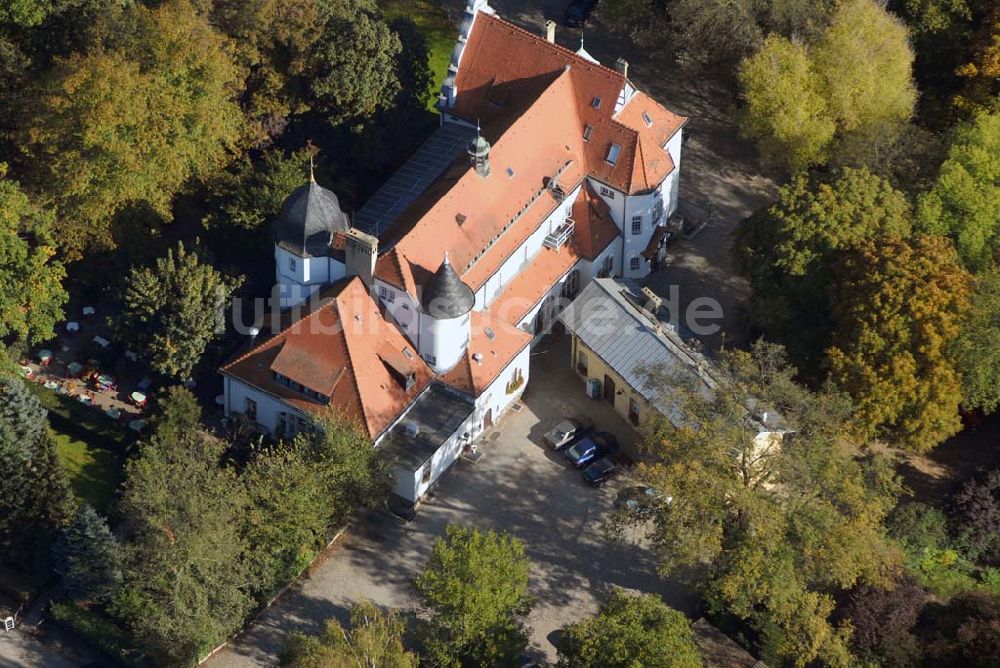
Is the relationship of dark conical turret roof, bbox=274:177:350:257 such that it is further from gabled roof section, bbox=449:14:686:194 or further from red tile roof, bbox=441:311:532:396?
gabled roof section, bbox=449:14:686:194

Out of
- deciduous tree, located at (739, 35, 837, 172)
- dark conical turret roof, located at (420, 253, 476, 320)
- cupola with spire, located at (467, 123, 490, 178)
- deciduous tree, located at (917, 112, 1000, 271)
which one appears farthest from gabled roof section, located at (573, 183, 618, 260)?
deciduous tree, located at (917, 112, 1000, 271)

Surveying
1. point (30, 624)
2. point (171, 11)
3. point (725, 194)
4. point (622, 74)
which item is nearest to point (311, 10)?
point (171, 11)

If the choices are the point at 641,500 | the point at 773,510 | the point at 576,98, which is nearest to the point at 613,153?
the point at 576,98

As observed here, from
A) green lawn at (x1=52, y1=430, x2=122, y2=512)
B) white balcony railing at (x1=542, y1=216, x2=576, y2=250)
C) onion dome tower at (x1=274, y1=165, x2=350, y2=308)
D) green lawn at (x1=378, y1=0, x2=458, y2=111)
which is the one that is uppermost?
green lawn at (x1=378, y1=0, x2=458, y2=111)

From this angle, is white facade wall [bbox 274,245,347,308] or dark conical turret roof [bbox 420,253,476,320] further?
white facade wall [bbox 274,245,347,308]

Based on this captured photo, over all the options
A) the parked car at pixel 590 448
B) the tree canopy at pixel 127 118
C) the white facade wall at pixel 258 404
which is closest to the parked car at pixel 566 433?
the parked car at pixel 590 448

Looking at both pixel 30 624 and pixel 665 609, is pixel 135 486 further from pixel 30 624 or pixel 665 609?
pixel 665 609
